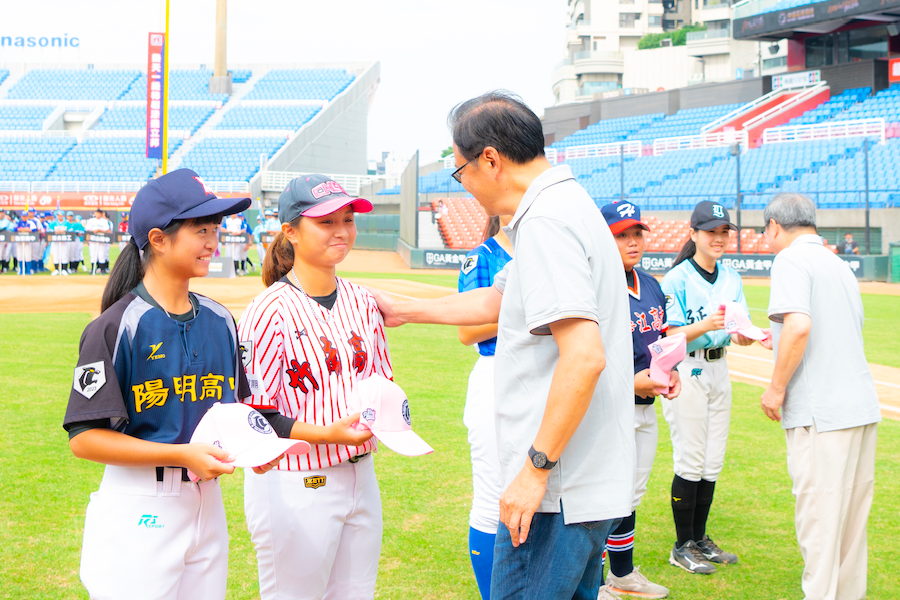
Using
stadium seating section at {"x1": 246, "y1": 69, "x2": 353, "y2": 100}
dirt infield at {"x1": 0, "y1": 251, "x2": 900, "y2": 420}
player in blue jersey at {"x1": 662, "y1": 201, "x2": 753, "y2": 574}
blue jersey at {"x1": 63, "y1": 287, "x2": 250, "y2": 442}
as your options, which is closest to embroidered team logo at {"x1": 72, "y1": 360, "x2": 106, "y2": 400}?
blue jersey at {"x1": 63, "y1": 287, "x2": 250, "y2": 442}

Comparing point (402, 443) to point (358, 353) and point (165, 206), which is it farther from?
point (165, 206)

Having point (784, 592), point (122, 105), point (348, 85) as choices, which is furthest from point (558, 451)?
point (122, 105)

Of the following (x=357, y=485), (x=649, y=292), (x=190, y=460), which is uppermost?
(x=649, y=292)

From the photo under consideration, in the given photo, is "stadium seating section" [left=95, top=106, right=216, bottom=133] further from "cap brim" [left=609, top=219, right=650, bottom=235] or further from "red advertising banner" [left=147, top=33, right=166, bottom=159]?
"cap brim" [left=609, top=219, right=650, bottom=235]

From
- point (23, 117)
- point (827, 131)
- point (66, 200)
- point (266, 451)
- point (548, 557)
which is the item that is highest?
point (23, 117)

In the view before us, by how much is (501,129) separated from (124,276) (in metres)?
1.28

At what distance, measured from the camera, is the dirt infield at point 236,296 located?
926 centimetres

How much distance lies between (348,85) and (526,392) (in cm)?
5493

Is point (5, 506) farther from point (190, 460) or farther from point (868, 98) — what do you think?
point (868, 98)

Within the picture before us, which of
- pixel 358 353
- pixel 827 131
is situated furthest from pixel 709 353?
pixel 827 131

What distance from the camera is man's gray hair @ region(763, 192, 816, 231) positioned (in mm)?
3572

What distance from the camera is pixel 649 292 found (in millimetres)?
3977

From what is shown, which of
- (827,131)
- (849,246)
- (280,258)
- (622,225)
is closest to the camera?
(280,258)

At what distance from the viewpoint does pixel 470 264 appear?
10.9ft
